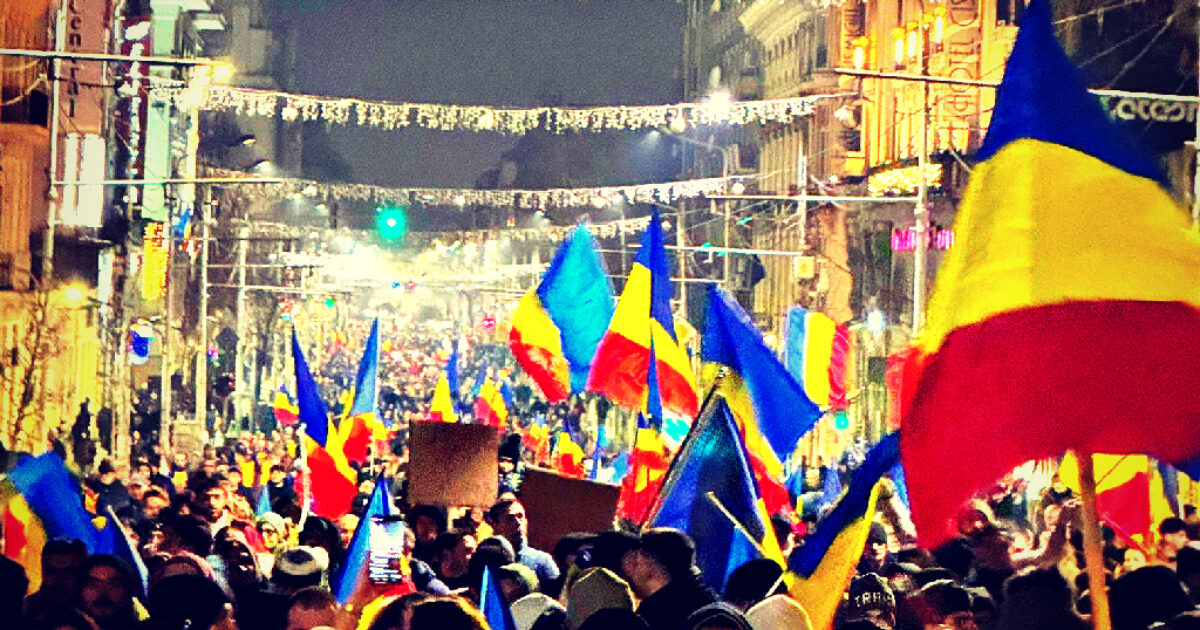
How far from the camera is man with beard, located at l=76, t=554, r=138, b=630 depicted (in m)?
9.55

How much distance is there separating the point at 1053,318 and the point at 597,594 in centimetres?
276

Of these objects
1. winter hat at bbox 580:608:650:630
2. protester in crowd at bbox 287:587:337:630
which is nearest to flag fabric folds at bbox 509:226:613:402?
protester in crowd at bbox 287:587:337:630

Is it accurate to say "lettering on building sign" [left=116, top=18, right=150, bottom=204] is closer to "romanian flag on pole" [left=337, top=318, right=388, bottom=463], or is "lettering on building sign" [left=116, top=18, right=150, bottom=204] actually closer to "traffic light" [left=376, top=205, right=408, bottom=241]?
"traffic light" [left=376, top=205, right=408, bottom=241]

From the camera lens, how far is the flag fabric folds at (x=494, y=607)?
28.3 feet

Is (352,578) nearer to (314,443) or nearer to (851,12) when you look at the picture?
(314,443)

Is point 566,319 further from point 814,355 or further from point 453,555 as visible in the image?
point 453,555

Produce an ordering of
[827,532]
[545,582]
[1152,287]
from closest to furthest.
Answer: [1152,287] < [827,532] < [545,582]

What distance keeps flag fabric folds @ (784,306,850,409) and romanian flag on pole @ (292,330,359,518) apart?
5.81 m

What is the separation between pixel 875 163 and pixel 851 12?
15.7 feet

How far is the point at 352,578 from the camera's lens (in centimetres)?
1044

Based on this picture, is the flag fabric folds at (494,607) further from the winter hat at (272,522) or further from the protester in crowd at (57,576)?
the winter hat at (272,522)

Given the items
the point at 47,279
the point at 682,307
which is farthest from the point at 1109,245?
the point at 682,307

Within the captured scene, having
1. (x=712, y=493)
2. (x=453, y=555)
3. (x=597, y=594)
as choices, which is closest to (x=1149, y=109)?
(x=453, y=555)

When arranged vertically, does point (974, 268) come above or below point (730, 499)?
above
